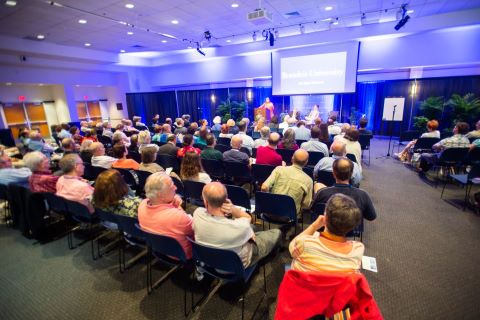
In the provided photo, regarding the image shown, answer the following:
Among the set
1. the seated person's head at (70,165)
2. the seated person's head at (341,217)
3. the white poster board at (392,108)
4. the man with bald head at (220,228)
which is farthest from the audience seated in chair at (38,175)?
the white poster board at (392,108)

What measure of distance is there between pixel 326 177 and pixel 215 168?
205 centimetres

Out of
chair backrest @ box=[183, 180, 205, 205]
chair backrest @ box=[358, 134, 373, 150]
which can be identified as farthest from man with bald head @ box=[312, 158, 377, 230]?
chair backrest @ box=[358, 134, 373, 150]

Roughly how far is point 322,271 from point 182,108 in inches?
582

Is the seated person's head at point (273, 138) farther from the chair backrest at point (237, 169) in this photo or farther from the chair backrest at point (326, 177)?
the chair backrest at point (326, 177)

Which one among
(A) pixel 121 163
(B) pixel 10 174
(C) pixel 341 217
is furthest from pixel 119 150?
(C) pixel 341 217

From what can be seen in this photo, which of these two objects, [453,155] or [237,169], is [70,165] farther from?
[453,155]

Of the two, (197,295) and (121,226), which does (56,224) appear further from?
(197,295)

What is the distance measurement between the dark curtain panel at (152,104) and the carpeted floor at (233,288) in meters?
12.2

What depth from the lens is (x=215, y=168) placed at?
4.56 meters

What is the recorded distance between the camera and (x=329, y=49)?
9.79m

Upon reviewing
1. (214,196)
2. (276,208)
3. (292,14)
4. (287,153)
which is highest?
(292,14)

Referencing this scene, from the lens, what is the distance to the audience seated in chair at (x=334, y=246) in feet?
4.58

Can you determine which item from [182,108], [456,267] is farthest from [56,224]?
[182,108]

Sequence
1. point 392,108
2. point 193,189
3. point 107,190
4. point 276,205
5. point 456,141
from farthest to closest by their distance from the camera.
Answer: point 392,108, point 456,141, point 193,189, point 276,205, point 107,190
